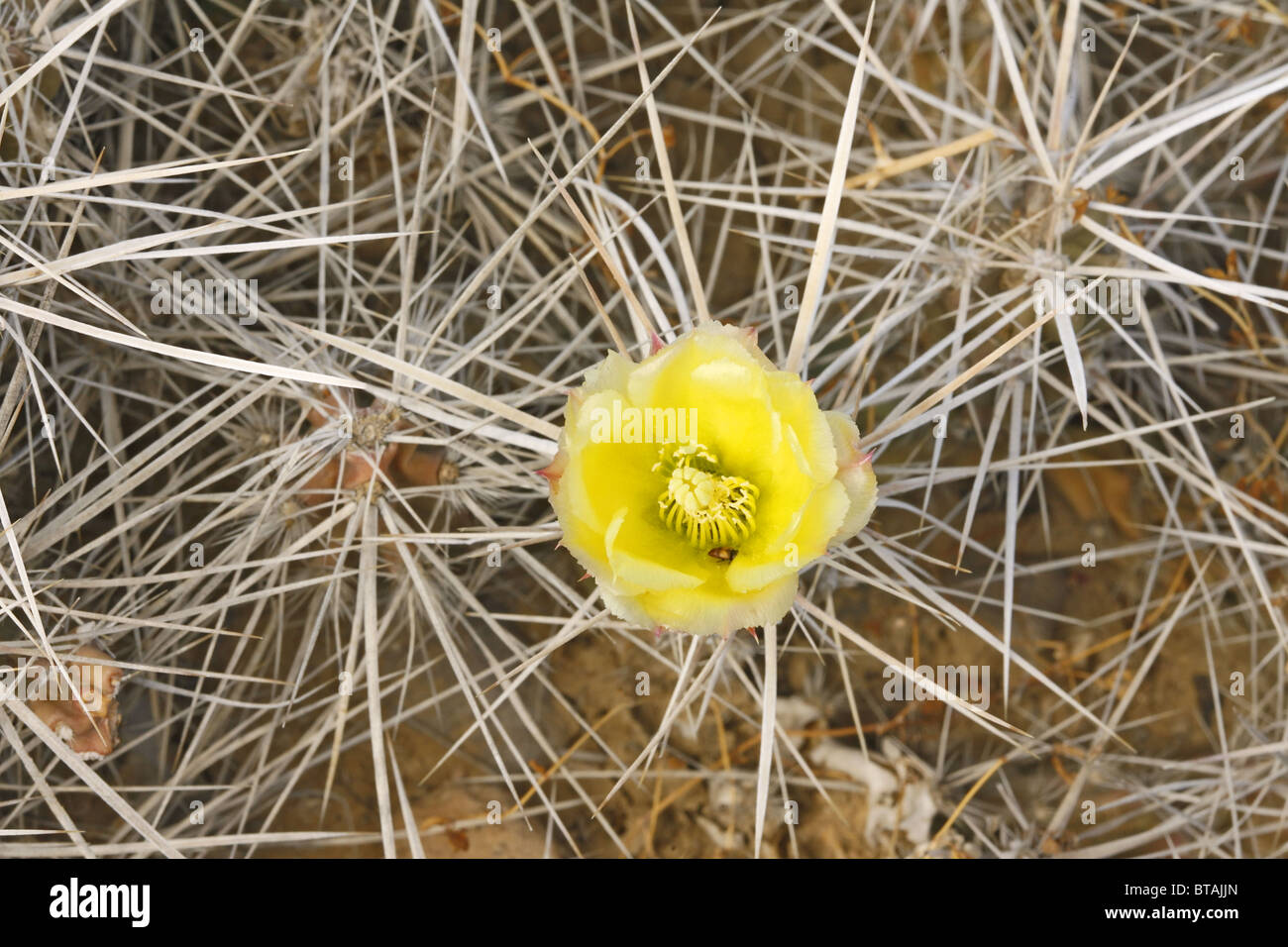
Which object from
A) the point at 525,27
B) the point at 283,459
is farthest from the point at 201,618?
the point at 525,27

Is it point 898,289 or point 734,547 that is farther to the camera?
point 898,289

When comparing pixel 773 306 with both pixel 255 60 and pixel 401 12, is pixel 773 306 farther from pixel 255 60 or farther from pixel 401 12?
pixel 255 60

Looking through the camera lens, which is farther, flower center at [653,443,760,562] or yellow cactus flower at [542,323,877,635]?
flower center at [653,443,760,562]

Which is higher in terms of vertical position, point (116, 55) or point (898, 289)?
point (116, 55)

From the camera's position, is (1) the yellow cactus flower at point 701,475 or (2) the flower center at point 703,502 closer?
(1) the yellow cactus flower at point 701,475
